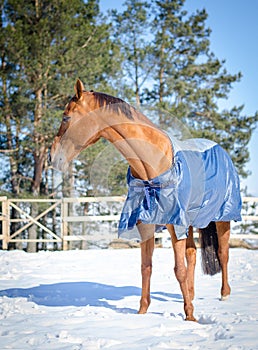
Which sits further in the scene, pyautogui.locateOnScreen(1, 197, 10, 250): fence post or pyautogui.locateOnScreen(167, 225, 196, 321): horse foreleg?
pyautogui.locateOnScreen(1, 197, 10, 250): fence post

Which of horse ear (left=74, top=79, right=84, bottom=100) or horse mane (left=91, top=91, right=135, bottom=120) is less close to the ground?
horse ear (left=74, top=79, right=84, bottom=100)

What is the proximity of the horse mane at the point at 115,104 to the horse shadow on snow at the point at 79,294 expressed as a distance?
1453 mm

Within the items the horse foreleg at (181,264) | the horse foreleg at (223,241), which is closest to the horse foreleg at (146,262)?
the horse foreleg at (181,264)

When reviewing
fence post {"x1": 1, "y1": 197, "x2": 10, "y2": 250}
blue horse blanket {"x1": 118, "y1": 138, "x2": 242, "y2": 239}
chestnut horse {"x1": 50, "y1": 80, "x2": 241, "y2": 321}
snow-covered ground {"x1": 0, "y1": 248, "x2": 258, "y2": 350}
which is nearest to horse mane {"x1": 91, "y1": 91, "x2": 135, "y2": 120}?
chestnut horse {"x1": 50, "y1": 80, "x2": 241, "y2": 321}

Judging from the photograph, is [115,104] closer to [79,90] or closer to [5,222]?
[79,90]

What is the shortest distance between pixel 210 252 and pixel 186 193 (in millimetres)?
1217

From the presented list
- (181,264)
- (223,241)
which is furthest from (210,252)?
(181,264)

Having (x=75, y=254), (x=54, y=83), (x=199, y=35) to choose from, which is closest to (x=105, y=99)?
(x=75, y=254)

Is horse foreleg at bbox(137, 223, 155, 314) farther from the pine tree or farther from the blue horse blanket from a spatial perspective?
the pine tree

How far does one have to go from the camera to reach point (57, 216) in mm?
13375

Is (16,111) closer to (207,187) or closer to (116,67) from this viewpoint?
(116,67)

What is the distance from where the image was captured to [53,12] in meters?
12.5

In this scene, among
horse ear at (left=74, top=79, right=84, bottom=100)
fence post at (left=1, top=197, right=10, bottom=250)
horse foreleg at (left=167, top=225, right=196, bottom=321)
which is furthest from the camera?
fence post at (left=1, top=197, right=10, bottom=250)

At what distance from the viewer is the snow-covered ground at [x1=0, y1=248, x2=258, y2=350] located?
245 centimetres
